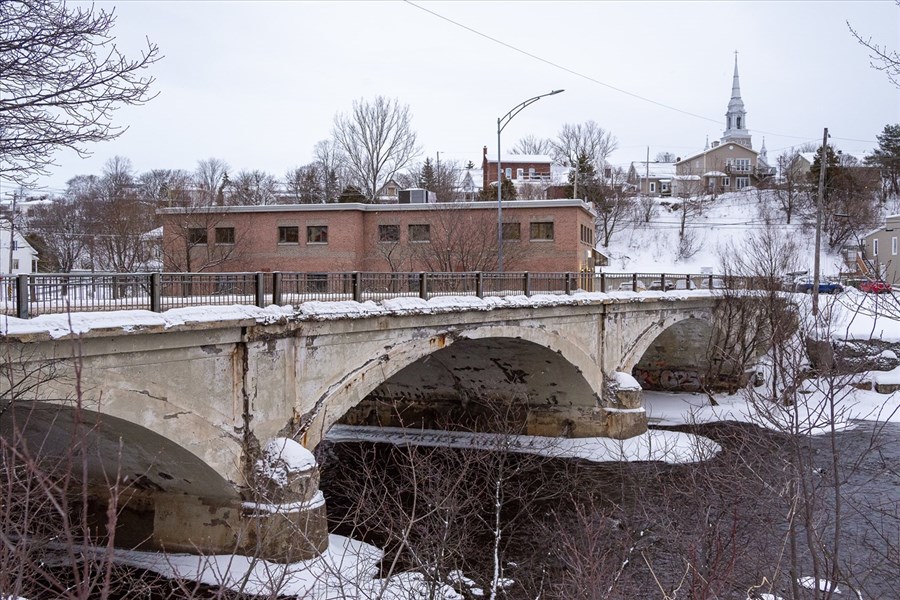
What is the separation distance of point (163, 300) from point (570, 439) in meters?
16.3

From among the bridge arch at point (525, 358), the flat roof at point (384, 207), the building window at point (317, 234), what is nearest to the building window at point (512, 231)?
the flat roof at point (384, 207)

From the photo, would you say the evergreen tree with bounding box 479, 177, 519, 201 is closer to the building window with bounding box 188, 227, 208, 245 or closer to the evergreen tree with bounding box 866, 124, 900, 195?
the building window with bounding box 188, 227, 208, 245

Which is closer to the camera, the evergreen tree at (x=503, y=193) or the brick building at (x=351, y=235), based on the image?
the brick building at (x=351, y=235)

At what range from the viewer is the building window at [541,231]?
35844 mm

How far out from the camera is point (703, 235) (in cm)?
6375

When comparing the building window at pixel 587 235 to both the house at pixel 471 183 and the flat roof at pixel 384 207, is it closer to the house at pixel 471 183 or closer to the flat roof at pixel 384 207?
the flat roof at pixel 384 207

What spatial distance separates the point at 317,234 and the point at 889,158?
52995 mm

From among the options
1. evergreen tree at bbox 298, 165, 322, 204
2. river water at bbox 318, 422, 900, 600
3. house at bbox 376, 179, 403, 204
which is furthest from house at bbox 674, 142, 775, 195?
river water at bbox 318, 422, 900, 600

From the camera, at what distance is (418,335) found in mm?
16047

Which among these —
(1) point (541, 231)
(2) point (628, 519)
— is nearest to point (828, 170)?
(1) point (541, 231)

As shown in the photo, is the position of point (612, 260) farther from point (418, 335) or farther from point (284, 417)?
point (284, 417)

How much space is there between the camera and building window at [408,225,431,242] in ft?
116

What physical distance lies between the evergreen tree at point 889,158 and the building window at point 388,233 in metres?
49.1

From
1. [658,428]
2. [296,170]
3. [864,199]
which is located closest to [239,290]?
[658,428]
